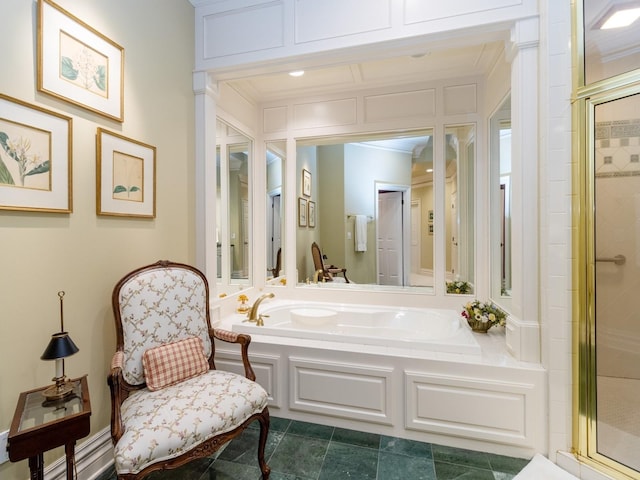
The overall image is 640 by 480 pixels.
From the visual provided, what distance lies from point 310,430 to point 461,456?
2.96 feet

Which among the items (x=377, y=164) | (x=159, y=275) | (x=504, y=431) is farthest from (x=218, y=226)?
(x=504, y=431)

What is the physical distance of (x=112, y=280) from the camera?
175 centimetres

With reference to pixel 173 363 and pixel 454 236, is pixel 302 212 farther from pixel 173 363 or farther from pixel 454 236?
pixel 173 363

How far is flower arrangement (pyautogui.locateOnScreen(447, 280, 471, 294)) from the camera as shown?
285 cm

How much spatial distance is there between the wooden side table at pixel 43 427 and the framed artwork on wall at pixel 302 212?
94.4 inches

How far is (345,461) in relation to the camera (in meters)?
1.73

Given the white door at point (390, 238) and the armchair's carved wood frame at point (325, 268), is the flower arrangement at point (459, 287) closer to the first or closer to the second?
the white door at point (390, 238)

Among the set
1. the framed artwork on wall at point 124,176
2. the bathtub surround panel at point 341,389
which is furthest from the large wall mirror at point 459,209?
the framed artwork on wall at point 124,176

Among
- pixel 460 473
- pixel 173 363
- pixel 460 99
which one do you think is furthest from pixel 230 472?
pixel 460 99

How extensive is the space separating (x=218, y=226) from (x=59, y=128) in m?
1.46

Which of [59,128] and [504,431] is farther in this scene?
[504,431]

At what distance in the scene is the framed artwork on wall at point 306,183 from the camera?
11.3 ft

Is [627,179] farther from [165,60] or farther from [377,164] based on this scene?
[165,60]

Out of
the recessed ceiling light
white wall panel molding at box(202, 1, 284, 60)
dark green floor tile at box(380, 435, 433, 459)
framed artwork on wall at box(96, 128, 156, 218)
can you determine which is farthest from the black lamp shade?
the recessed ceiling light
